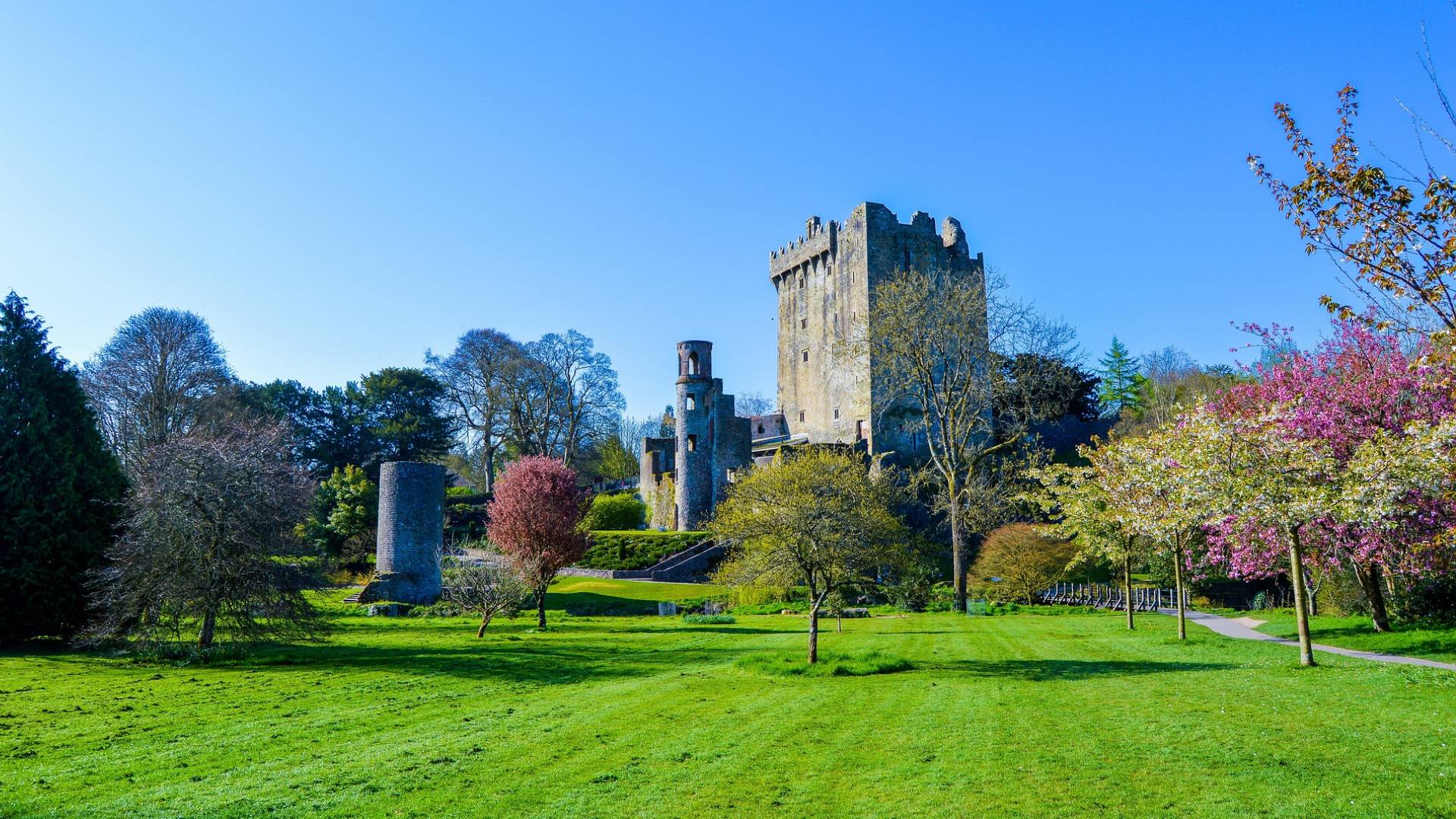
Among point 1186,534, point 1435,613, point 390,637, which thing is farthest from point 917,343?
point 390,637

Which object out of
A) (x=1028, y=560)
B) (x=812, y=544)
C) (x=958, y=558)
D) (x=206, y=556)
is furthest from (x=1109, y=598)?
(x=206, y=556)

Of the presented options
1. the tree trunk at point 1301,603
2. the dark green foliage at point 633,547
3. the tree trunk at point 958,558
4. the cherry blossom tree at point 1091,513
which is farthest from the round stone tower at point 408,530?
the tree trunk at point 1301,603

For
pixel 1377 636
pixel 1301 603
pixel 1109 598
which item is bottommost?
pixel 1109 598

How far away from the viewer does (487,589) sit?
22.0m

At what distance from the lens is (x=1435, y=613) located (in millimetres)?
19031

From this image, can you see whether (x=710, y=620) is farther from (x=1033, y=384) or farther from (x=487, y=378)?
(x=487, y=378)

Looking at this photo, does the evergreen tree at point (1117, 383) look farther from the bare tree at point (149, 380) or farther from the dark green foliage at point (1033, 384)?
the bare tree at point (149, 380)

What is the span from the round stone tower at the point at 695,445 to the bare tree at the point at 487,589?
29876 millimetres

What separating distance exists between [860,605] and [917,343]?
975cm

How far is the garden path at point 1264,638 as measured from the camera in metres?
14.3

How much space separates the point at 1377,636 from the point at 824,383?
43061 millimetres

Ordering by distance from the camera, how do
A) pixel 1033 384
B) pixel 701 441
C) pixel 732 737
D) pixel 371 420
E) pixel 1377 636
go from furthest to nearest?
pixel 371 420, pixel 701 441, pixel 1033 384, pixel 1377 636, pixel 732 737

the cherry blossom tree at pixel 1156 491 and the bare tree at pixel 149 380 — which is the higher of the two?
the bare tree at pixel 149 380

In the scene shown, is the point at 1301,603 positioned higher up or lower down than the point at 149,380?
lower down
